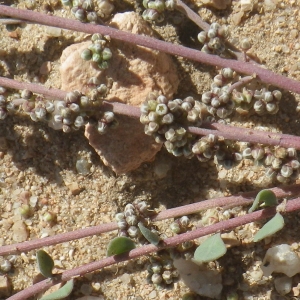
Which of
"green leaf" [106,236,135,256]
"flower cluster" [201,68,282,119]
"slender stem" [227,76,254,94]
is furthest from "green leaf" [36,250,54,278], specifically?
"slender stem" [227,76,254,94]

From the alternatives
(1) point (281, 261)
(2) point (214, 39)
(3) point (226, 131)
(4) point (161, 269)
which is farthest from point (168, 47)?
(1) point (281, 261)

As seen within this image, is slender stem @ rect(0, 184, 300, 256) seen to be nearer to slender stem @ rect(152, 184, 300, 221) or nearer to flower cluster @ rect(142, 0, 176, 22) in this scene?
slender stem @ rect(152, 184, 300, 221)

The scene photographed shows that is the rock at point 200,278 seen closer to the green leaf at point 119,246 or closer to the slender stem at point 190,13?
the green leaf at point 119,246

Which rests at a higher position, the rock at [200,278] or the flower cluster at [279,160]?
the flower cluster at [279,160]

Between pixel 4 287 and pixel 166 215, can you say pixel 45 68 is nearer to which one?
pixel 166 215

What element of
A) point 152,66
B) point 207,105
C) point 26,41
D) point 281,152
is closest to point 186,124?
point 207,105

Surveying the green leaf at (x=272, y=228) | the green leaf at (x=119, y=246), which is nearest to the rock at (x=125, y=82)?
the green leaf at (x=119, y=246)
